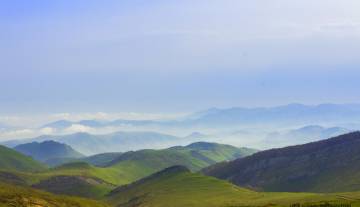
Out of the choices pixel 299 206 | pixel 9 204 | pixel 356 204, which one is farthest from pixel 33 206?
pixel 356 204

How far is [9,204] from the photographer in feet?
639

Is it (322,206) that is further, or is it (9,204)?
(9,204)

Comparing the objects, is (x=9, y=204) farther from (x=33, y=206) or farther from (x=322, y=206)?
(x=322, y=206)

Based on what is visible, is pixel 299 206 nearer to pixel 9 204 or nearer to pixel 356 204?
pixel 356 204

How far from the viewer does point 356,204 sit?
183500mm

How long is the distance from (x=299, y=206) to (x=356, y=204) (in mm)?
19130

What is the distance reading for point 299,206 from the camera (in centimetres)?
19262

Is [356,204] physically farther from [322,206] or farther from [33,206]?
[33,206]

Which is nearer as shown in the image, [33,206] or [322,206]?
[322,206]

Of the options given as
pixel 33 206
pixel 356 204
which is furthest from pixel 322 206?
pixel 33 206

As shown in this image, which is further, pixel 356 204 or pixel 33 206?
pixel 33 206

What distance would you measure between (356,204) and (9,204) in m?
117

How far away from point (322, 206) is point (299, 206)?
50.3 ft

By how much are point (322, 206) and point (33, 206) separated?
99586 millimetres
